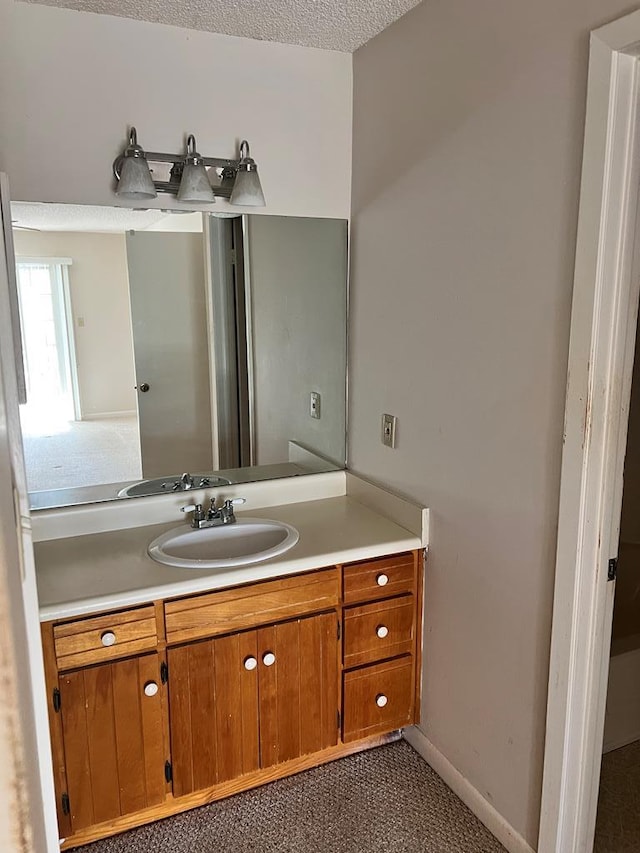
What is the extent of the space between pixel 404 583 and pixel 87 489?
1109 millimetres

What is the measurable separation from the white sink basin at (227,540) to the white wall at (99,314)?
0.49m

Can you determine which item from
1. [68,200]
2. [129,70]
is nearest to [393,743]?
[68,200]

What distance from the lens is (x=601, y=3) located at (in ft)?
4.48

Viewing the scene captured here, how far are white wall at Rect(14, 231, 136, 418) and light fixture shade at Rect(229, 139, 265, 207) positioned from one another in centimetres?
Answer: 41

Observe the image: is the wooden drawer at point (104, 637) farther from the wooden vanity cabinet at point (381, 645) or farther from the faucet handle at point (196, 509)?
the wooden vanity cabinet at point (381, 645)

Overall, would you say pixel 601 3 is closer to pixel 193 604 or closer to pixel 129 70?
pixel 129 70

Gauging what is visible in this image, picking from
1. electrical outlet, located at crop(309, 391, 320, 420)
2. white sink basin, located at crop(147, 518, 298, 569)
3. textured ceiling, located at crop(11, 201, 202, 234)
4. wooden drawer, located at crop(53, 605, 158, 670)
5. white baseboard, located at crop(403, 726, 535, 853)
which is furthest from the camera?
electrical outlet, located at crop(309, 391, 320, 420)

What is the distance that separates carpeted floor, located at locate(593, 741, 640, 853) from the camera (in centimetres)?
189

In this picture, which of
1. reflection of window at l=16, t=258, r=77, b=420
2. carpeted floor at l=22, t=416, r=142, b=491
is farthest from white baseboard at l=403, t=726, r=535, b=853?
reflection of window at l=16, t=258, r=77, b=420

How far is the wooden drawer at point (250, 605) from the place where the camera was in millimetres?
1844

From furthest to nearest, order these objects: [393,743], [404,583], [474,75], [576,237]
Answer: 1. [393,743]
2. [404,583]
3. [474,75]
4. [576,237]

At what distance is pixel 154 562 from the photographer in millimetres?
1950

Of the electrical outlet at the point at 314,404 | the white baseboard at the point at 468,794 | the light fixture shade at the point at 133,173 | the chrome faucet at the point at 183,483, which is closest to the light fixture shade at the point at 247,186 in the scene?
the light fixture shade at the point at 133,173

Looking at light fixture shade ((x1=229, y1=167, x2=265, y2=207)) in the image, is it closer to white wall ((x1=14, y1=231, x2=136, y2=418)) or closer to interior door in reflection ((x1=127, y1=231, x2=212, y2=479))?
interior door in reflection ((x1=127, y1=231, x2=212, y2=479))
